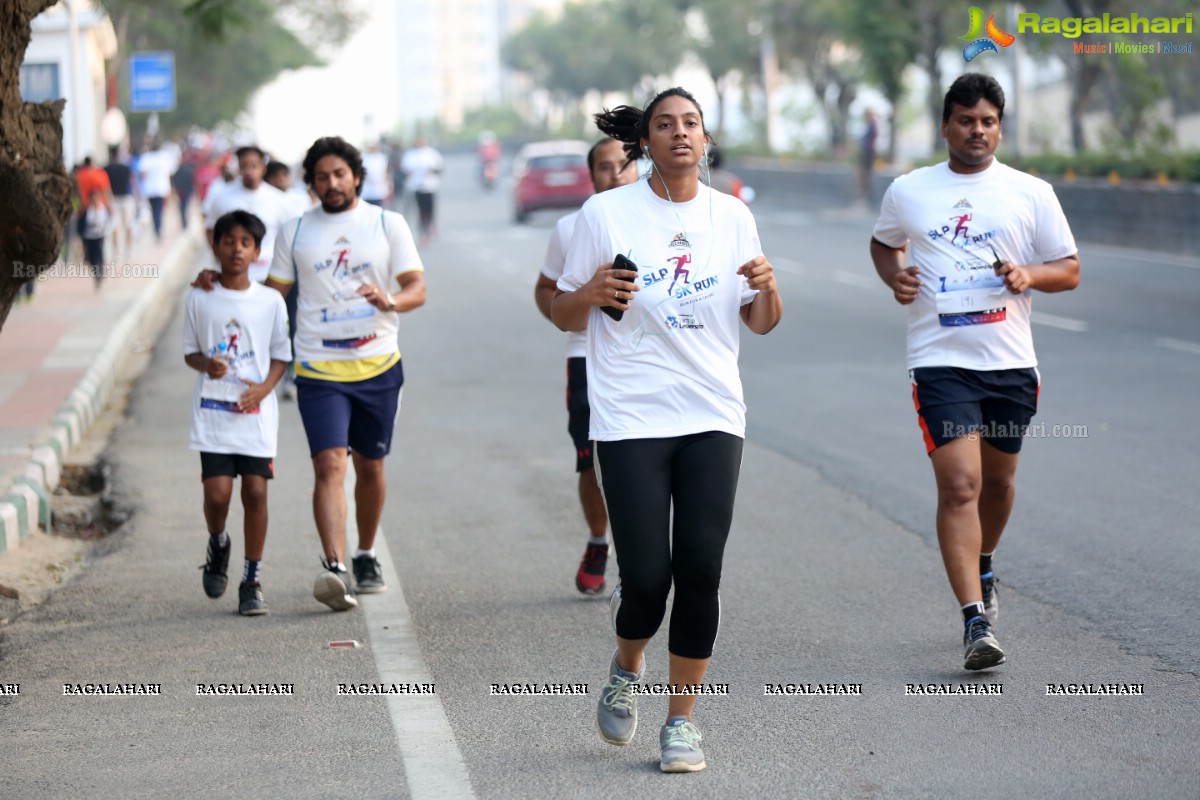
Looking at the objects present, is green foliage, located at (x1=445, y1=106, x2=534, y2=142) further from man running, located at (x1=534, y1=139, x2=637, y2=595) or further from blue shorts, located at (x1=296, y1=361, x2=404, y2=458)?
blue shorts, located at (x1=296, y1=361, x2=404, y2=458)

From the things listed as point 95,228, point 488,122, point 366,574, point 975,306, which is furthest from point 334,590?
point 488,122

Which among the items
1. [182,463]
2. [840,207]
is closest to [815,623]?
[182,463]

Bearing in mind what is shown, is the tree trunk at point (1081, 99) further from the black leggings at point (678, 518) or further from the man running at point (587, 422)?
the black leggings at point (678, 518)

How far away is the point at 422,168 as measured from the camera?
2989 cm

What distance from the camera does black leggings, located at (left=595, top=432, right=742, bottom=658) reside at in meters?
4.70

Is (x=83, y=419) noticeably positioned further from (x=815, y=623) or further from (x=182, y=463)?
(x=815, y=623)

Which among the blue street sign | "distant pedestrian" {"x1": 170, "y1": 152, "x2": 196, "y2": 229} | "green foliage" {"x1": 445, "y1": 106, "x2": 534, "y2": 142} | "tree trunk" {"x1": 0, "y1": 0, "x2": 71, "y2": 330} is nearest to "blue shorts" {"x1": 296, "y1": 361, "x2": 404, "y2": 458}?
"tree trunk" {"x1": 0, "y1": 0, "x2": 71, "y2": 330}

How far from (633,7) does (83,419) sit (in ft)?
208

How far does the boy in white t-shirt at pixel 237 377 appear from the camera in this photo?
22.5 feet

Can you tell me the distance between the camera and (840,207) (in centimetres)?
3753

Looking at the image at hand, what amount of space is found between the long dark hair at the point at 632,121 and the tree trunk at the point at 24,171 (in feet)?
8.80

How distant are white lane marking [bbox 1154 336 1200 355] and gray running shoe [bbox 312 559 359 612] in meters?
9.28

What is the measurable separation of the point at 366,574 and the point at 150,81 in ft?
110

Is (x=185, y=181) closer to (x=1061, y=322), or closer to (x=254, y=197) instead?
(x=1061, y=322)
